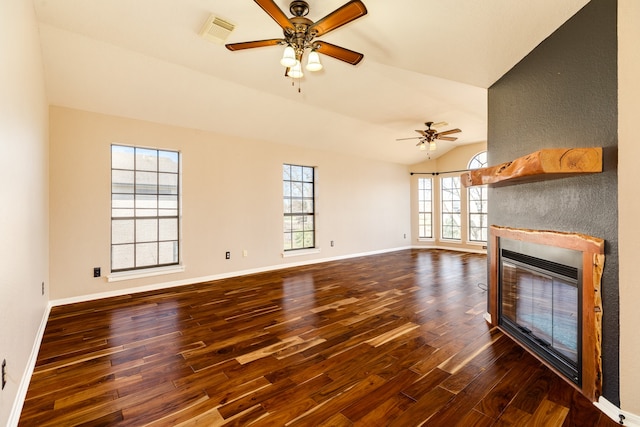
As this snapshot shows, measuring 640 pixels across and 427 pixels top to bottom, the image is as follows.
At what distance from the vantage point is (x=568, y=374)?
78.2 inches

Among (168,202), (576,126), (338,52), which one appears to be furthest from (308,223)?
(576,126)

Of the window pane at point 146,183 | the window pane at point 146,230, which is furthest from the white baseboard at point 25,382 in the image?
the window pane at point 146,183

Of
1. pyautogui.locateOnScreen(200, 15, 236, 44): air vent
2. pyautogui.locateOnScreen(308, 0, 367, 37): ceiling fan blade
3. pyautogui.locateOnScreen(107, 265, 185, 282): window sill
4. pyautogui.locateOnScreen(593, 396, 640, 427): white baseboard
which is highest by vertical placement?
pyautogui.locateOnScreen(200, 15, 236, 44): air vent

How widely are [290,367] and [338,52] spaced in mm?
2559

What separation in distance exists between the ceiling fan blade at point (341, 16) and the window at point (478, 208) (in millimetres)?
6806

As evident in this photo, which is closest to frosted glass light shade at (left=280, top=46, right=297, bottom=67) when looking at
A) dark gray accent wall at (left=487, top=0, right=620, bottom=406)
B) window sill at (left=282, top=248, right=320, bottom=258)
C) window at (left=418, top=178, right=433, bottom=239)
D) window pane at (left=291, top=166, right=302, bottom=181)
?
dark gray accent wall at (left=487, top=0, right=620, bottom=406)

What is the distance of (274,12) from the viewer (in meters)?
2.00

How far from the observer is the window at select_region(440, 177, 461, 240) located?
322 inches

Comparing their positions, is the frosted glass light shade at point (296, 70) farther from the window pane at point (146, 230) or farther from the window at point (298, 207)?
the window at point (298, 207)

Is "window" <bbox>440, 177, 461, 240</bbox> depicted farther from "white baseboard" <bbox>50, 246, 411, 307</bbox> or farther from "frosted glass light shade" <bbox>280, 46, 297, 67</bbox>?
"frosted glass light shade" <bbox>280, 46, 297, 67</bbox>

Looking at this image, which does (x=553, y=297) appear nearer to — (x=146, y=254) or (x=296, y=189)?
(x=296, y=189)

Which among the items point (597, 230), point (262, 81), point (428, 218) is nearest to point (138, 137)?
point (262, 81)
